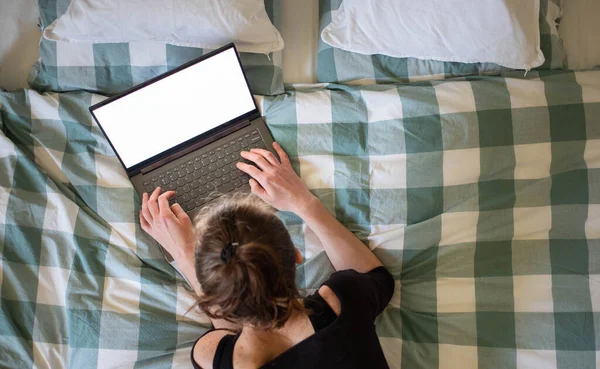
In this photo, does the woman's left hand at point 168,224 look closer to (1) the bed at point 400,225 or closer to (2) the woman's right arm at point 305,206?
(1) the bed at point 400,225

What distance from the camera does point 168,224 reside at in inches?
47.2

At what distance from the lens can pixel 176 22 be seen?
1260 millimetres

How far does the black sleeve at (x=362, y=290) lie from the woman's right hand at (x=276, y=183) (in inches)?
8.6

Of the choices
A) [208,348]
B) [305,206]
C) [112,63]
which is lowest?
[208,348]

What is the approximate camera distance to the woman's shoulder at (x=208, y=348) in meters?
1.03

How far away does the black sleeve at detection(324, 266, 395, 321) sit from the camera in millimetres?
1003

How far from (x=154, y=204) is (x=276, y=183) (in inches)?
11.8

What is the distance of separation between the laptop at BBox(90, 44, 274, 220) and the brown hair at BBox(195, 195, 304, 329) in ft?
1.26

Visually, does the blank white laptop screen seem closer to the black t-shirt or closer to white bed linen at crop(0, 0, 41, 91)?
white bed linen at crop(0, 0, 41, 91)

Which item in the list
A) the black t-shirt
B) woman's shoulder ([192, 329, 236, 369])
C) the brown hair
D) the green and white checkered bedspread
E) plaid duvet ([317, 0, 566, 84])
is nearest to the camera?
the brown hair

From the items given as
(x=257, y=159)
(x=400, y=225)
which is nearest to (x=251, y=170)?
(x=257, y=159)

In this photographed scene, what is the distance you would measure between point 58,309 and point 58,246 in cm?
15

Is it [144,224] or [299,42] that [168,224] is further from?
[299,42]

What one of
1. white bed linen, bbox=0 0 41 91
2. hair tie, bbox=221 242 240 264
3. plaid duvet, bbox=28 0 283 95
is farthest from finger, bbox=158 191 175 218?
white bed linen, bbox=0 0 41 91
